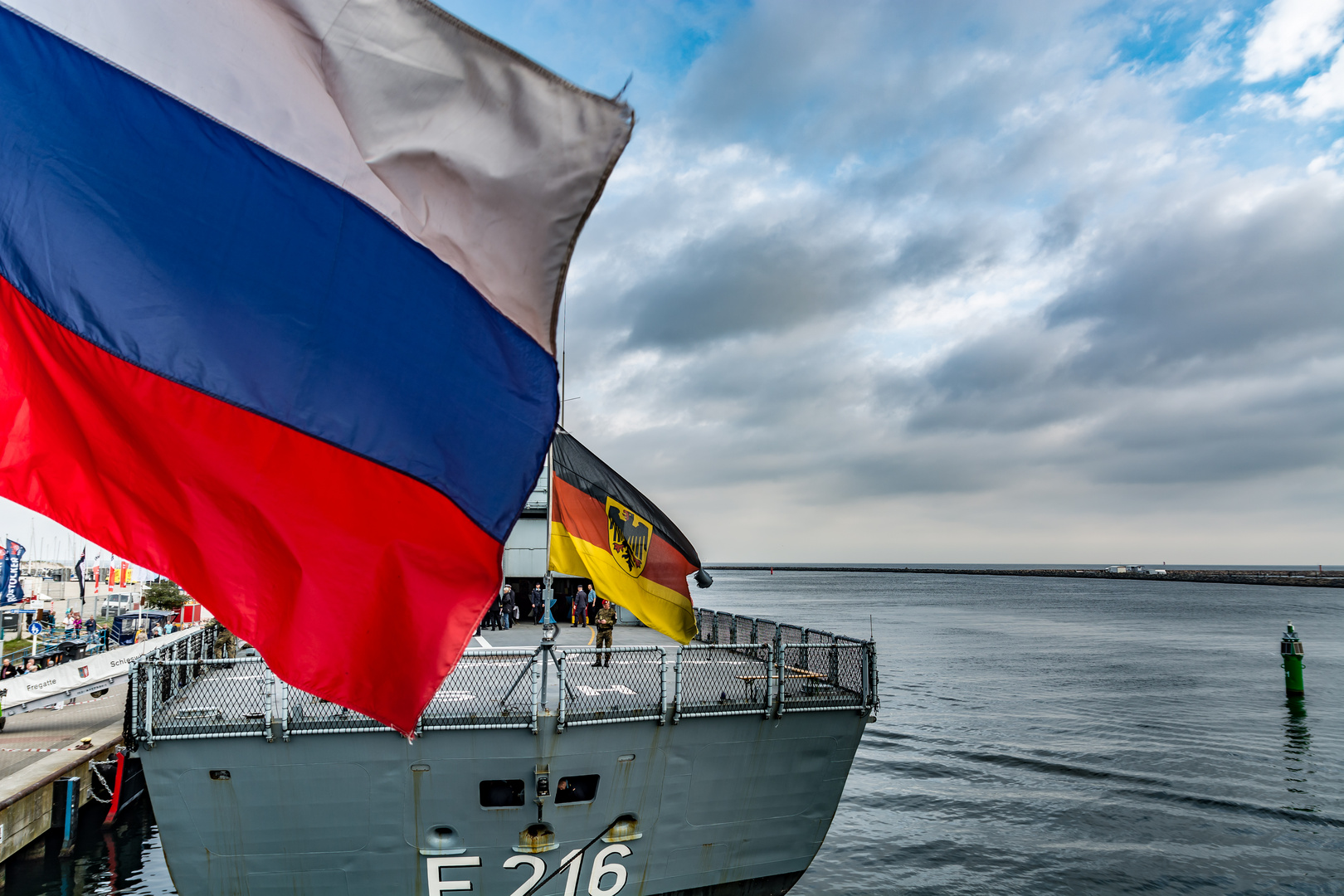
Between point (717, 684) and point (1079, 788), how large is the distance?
646 inches

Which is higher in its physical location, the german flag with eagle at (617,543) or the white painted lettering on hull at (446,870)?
the german flag with eagle at (617,543)

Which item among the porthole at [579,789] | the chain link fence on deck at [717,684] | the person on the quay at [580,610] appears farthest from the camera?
the person on the quay at [580,610]

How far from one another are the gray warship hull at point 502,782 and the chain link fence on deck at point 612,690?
1.8 inches

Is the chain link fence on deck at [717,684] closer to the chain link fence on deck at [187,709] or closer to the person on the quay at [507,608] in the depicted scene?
the chain link fence on deck at [187,709]

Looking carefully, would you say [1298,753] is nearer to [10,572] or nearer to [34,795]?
[34,795]

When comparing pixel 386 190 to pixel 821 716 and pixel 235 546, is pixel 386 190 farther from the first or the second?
pixel 821 716

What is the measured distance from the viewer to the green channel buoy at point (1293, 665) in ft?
114

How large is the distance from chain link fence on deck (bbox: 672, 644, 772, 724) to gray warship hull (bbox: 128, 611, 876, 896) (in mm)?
35

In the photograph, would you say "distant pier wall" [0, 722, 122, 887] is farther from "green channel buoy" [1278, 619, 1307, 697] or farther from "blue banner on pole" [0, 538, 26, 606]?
"green channel buoy" [1278, 619, 1307, 697]

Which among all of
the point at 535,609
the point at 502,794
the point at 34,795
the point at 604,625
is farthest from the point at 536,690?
the point at 535,609

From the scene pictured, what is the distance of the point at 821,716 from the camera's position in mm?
12422

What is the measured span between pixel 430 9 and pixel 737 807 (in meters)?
11.0

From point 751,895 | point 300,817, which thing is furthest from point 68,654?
point 751,895

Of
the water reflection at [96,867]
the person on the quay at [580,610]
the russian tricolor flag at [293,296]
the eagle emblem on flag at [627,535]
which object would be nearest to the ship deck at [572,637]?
the person on the quay at [580,610]
